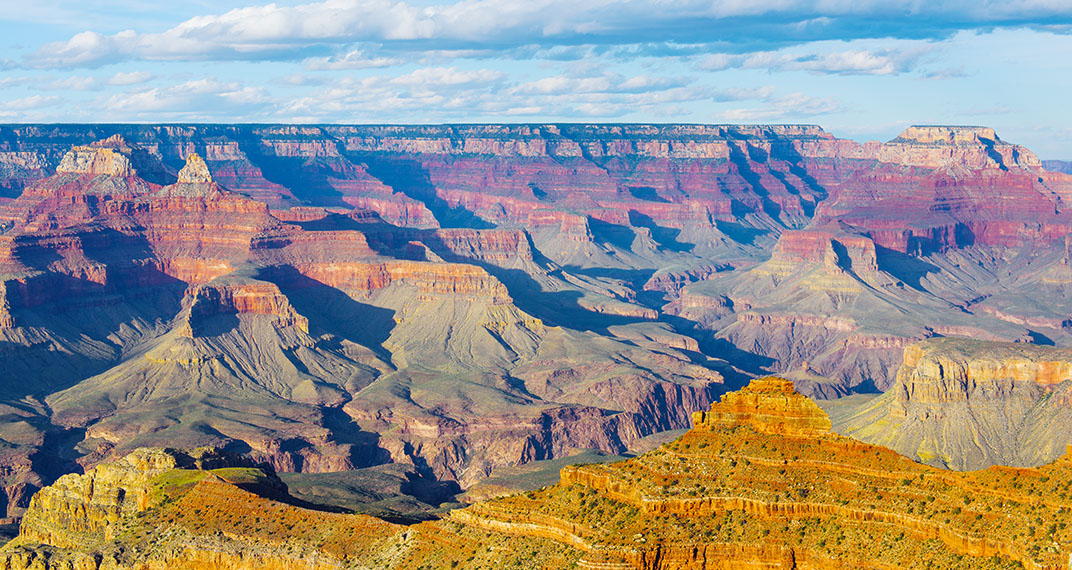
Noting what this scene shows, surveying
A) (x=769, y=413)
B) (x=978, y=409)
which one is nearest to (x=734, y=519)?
(x=769, y=413)

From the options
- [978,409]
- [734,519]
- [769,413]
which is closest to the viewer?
[734,519]

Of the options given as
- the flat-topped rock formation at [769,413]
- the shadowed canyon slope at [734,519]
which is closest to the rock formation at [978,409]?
the flat-topped rock formation at [769,413]

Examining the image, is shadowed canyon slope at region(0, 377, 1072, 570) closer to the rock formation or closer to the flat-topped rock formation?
the flat-topped rock formation

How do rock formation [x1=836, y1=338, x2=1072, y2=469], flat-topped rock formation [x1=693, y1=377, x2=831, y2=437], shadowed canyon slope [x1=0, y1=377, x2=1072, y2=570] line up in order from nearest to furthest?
shadowed canyon slope [x1=0, y1=377, x2=1072, y2=570] → flat-topped rock formation [x1=693, y1=377, x2=831, y2=437] → rock formation [x1=836, y1=338, x2=1072, y2=469]

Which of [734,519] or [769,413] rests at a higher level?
[769,413]

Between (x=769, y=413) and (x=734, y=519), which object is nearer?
(x=734, y=519)

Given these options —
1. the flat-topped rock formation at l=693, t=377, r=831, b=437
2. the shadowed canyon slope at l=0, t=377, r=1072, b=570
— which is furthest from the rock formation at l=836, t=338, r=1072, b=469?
the shadowed canyon slope at l=0, t=377, r=1072, b=570

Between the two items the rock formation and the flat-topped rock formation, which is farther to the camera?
the rock formation

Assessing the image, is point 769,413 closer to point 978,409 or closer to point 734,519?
point 734,519
